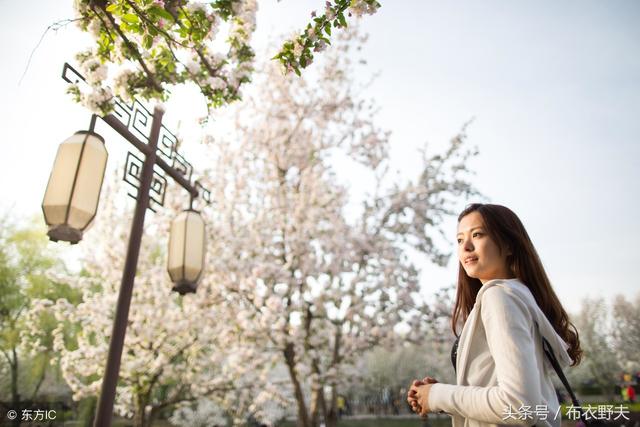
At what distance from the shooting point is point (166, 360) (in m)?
8.85

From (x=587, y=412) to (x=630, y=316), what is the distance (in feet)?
140

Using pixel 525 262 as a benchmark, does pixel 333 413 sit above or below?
below

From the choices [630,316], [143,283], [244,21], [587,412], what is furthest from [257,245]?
[630,316]

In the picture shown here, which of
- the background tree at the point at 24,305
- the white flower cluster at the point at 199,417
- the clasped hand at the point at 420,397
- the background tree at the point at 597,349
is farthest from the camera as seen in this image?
the background tree at the point at 597,349

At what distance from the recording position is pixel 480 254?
1.66 meters

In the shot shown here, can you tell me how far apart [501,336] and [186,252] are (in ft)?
8.72

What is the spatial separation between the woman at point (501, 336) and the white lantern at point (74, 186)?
212 cm

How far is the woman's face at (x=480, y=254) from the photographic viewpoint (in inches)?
65.3

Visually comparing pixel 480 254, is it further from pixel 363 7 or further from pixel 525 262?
pixel 363 7

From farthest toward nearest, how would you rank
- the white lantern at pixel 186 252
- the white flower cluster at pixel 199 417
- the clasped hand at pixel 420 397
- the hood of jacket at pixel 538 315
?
the white flower cluster at pixel 199 417
the white lantern at pixel 186 252
the clasped hand at pixel 420 397
the hood of jacket at pixel 538 315

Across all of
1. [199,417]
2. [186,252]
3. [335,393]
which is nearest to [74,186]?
[186,252]

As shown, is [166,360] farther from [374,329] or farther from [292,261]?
[374,329]

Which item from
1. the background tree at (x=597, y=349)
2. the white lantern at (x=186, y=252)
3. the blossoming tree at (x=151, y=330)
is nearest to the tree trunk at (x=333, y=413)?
the blossoming tree at (x=151, y=330)

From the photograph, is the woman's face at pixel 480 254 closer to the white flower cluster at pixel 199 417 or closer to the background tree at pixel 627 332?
the white flower cluster at pixel 199 417
